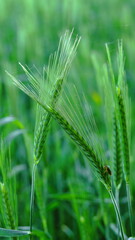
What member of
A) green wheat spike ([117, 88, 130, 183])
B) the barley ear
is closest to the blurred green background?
the barley ear

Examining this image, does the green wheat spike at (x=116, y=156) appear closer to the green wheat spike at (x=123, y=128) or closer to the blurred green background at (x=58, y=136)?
the green wheat spike at (x=123, y=128)

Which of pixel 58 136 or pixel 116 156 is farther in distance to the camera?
pixel 58 136

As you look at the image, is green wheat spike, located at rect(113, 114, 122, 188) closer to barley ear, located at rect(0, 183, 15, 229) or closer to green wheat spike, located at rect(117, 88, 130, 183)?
green wheat spike, located at rect(117, 88, 130, 183)

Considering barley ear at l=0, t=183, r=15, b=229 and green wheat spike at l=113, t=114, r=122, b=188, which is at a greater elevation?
green wheat spike at l=113, t=114, r=122, b=188

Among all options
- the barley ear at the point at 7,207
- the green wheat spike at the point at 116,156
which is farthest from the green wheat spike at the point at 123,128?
the barley ear at the point at 7,207

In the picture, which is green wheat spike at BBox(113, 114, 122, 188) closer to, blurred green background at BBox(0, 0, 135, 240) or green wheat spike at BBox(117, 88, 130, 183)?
green wheat spike at BBox(117, 88, 130, 183)

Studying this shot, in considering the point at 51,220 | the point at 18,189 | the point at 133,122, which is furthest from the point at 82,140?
the point at 133,122

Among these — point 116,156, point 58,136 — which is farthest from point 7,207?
point 58,136

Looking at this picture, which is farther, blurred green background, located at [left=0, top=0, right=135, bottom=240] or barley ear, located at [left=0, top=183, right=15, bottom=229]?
blurred green background, located at [left=0, top=0, right=135, bottom=240]

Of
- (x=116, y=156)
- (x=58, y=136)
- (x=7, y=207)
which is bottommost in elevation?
(x=7, y=207)

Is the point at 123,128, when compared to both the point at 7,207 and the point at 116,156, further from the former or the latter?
the point at 7,207
